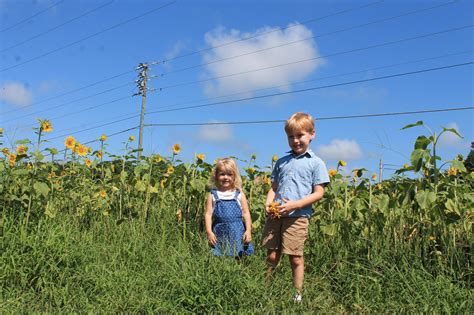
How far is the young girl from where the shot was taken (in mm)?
4027

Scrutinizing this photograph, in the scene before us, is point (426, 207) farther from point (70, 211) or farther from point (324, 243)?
point (70, 211)

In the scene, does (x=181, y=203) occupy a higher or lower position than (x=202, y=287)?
higher

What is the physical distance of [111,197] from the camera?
5.21 metres

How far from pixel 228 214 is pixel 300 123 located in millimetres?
949

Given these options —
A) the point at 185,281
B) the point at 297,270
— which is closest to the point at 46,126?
the point at 185,281

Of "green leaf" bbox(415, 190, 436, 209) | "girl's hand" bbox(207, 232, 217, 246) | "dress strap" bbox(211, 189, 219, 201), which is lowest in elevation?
"girl's hand" bbox(207, 232, 217, 246)

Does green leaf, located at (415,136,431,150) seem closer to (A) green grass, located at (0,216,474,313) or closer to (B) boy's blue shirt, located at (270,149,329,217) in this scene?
(B) boy's blue shirt, located at (270,149,329,217)

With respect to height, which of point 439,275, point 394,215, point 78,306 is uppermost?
point 394,215

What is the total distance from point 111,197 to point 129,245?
1145 mm

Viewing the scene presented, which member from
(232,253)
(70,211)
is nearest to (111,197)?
(70,211)

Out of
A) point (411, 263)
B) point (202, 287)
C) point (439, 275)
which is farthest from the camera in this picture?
point (411, 263)

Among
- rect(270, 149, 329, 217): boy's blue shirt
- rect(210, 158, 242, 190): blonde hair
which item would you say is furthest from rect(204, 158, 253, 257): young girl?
rect(270, 149, 329, 217): boy's blue shirt

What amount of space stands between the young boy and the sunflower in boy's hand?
2 cm

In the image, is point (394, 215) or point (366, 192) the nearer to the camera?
point (394, 215)
